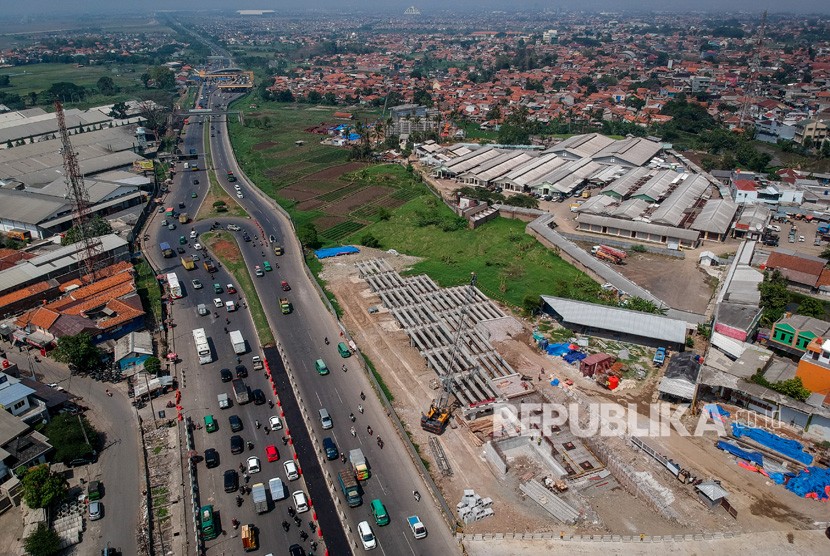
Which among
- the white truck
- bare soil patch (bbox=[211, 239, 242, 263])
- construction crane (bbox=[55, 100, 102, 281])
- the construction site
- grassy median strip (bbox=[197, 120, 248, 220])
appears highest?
construction crane (bbox=[55, 100, 102, 281])

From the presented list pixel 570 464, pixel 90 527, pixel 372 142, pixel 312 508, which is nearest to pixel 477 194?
pixel 372 142

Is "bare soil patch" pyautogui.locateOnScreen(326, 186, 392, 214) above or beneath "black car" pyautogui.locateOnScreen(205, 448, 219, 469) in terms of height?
above

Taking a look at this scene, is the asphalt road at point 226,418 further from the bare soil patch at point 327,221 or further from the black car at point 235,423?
the bare soil patch at point 327,221

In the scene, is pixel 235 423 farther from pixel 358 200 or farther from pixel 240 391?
pixel 358 200

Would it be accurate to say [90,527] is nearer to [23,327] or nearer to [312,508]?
[312,508]

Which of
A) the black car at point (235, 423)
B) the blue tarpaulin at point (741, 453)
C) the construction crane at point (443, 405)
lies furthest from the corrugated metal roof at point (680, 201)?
the black car at point (235, 423)

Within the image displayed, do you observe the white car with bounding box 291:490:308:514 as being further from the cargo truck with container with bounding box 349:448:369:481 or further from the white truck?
the white truck

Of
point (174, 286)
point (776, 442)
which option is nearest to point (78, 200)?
point (174, 286)

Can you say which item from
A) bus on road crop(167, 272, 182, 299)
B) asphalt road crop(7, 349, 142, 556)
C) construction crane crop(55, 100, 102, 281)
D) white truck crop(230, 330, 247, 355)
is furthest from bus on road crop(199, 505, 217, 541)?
construction crane crop(55, 100, 102, 281)
